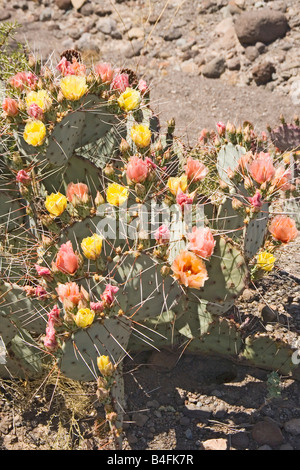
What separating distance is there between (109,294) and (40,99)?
0.87 metres

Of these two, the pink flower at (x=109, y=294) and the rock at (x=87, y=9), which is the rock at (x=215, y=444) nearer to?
the pink flower at (x=109, y=294)

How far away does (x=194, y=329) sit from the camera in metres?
2.23

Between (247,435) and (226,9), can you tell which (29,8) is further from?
(247,435)

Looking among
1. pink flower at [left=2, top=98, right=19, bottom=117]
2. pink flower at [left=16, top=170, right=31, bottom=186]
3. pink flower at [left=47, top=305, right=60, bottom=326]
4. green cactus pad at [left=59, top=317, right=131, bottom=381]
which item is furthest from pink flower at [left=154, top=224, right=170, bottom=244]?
pink flower at [left=2, top=98, right=19, bottom=117]

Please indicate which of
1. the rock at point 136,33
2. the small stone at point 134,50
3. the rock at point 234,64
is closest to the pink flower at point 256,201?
the rock at point 234,64

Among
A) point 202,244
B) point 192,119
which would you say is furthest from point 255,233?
point 192,119

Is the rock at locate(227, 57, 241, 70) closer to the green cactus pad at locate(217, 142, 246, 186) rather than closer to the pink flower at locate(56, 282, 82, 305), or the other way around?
the green cactus pad at locate(217, 142, 246, 186)

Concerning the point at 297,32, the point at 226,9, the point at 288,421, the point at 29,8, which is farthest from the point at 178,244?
the point at 29,8

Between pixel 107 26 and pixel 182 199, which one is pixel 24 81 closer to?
pixel 182 199

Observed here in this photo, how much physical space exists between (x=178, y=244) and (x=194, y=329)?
0.39 meters

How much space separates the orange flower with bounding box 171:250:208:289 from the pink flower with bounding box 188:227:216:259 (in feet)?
0.08

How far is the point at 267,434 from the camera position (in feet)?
6.94

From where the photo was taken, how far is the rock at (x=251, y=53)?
524 centimetres

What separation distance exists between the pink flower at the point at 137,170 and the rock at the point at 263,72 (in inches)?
131
